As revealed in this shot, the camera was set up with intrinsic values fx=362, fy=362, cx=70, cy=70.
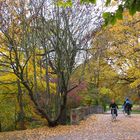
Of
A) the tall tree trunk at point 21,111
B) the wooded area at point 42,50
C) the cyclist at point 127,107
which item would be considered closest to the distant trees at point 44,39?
the wooded area at point 42,50

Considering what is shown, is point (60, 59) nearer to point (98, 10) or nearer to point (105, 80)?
point (98, 10)

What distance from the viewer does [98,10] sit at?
21.9 m

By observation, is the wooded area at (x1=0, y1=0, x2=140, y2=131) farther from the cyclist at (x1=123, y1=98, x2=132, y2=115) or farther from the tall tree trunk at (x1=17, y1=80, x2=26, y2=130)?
the cyclist at (x1=123, y1=98, x2=132, y2=115)

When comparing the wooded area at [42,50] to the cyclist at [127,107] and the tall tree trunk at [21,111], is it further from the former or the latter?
the cyclist at [127,107]

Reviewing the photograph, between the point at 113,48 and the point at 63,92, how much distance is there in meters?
15.0

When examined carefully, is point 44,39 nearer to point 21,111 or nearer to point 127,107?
point 21,111

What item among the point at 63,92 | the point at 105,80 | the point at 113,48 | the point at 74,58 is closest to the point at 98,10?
the point at 74,58

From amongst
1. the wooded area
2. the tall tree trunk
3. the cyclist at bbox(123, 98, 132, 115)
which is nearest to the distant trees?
the wooded area

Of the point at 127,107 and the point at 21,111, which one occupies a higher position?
the point at 127,107

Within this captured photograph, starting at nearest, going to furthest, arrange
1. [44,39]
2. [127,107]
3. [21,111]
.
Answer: [44,39] → [21,111] → [127,107]

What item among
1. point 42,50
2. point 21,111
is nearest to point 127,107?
point 21,111

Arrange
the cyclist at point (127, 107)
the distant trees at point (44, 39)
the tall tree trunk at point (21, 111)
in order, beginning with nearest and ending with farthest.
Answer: the distant trees at point (44, 39)
the tall tree trunk at point (21, 111)
the cyclist at point (127, 107)

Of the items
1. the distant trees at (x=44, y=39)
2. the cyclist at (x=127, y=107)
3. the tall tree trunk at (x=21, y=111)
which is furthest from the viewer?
the cyclist at (x=127, y=107)

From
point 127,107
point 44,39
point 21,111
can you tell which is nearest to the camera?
point 44,39
